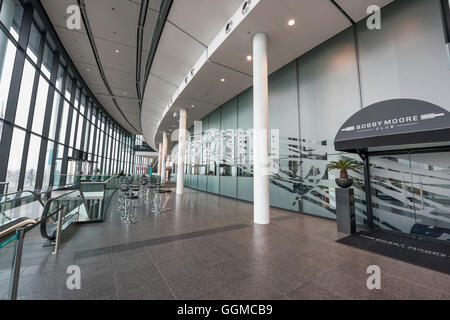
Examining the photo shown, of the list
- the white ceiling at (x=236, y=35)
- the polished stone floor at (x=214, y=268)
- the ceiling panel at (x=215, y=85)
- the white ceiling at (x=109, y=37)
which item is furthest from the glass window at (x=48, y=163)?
the polished stone floor at (x=214, y=268)

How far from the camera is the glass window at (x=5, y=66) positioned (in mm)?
5261

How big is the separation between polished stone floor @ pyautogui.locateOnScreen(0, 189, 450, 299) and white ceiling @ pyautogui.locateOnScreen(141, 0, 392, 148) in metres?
4.70

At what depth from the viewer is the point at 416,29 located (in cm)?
348

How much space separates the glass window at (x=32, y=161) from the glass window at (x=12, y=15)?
3.55m

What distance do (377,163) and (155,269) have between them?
4.72 meters

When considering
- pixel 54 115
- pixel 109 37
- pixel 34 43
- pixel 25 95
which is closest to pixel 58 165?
pixel 54 115

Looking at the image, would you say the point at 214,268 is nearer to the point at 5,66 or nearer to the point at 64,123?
the point at 5,66

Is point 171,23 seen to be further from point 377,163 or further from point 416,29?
point 377,163

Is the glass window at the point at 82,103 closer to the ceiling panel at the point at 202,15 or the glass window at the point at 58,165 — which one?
the glass window at the point at 58,165

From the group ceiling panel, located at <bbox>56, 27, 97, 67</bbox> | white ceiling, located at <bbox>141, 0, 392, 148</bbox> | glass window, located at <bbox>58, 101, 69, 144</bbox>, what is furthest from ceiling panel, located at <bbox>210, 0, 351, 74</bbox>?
glass window, located at <bbox>58, 101, 69, 144</bbox>

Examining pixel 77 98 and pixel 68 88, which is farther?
pixel 77 98

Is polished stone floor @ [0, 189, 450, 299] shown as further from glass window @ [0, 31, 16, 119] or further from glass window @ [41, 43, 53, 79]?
glass window @ [41, 43, 53, 79]

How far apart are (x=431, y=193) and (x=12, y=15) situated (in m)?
11.9

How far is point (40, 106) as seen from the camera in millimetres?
7469
